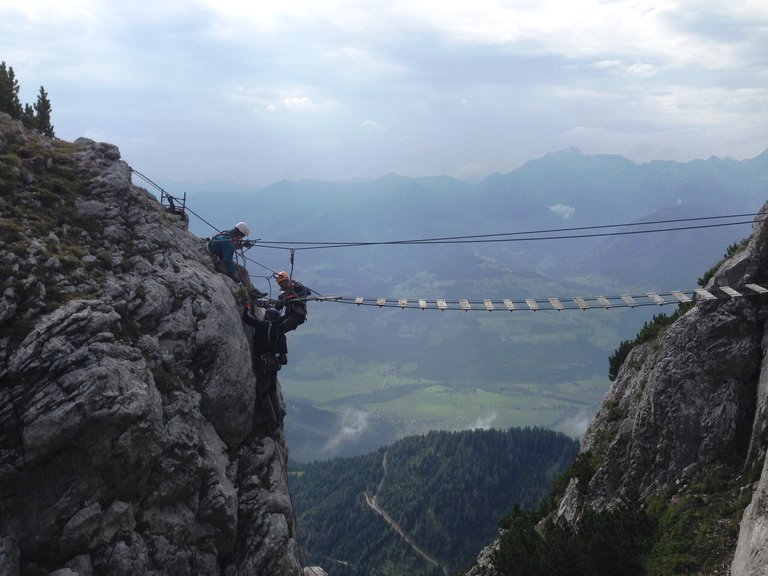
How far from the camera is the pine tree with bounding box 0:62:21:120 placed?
113ft

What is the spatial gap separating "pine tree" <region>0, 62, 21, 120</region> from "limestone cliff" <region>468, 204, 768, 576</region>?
119 feet

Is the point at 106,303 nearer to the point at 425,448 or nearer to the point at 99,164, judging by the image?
the point at 99,164

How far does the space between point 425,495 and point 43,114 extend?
13100 cm

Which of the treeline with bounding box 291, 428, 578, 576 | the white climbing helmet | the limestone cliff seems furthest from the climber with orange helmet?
the treeline with bounding box 291, 428, 578, 576

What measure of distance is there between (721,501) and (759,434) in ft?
9.97

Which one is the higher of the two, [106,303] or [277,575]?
[106,303]

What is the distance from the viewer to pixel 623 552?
2350cm

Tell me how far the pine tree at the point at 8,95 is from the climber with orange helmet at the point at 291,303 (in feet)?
60.3

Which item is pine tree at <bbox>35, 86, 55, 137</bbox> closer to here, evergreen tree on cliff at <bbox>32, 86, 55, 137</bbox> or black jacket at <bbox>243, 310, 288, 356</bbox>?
evergreen tree on cliff at <bbox>32, 86, 55, 137</bbox>

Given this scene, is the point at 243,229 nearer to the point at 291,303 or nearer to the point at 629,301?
the point at 291,303

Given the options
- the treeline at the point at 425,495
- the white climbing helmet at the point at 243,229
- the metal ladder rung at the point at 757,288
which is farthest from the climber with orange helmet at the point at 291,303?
the treeline at the point at 425,495

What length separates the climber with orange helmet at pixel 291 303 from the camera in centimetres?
3141

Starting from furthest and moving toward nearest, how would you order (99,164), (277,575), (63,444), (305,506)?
(305,506), (99,164), (277,575), (63,444)

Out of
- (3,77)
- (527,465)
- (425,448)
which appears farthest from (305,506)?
(3,77)
